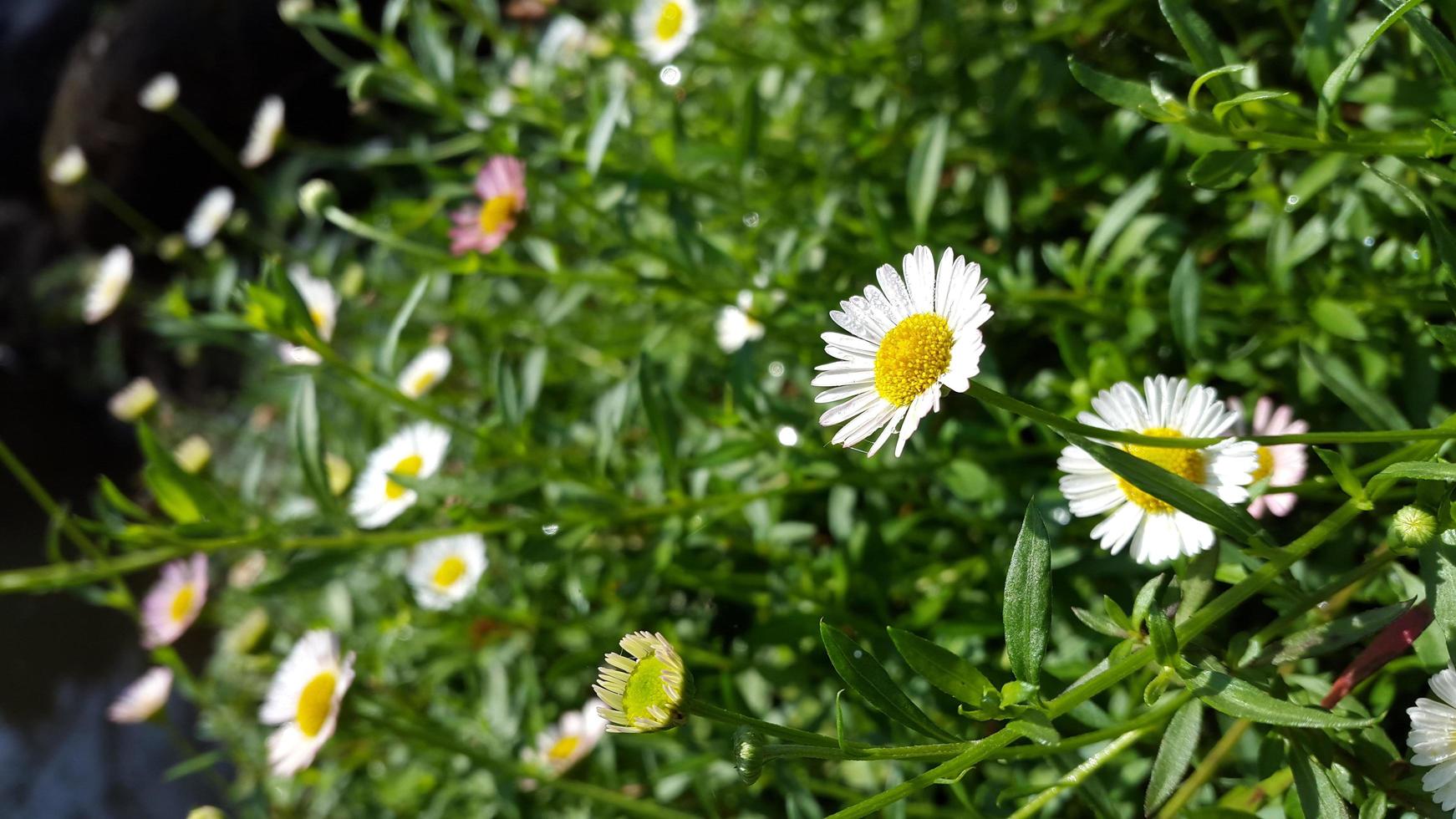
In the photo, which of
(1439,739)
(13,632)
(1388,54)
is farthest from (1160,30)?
(13,632)

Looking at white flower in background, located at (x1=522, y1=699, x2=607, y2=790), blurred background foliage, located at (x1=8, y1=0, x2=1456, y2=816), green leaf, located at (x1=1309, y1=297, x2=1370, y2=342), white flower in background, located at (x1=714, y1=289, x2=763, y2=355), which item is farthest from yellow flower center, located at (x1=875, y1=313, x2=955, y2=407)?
white flower in background, located at (x1=522, y1=699, x2=607, y2=790)

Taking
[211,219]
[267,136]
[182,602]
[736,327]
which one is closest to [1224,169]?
[736,327]

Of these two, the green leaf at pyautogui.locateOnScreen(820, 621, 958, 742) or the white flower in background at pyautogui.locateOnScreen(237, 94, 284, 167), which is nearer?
the green leaf at pyautogui.locateOnScreen(820, 621, 958, 742)

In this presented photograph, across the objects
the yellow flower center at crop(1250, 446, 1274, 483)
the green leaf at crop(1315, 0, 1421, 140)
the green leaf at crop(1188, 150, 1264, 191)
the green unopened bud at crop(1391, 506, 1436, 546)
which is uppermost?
the green leaf at crop(1315, 0, 1421, 140)

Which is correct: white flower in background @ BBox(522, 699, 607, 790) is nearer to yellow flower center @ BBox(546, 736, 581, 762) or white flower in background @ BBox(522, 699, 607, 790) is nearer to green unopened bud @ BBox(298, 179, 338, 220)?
yellow flower center @ BBox(546, 736, 581, 762)

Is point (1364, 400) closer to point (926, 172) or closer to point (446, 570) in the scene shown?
point (926, 172)

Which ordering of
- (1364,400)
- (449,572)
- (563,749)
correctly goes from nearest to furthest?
(1364,400)
(563,749)
(449,572)
